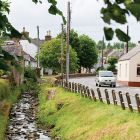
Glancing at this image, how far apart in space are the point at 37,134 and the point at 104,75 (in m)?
26.8

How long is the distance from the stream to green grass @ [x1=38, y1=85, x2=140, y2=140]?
73cm

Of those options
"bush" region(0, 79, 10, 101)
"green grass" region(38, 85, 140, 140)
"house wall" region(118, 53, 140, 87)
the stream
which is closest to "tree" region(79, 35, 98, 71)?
"house wall" region(118, 53, 140, 87)

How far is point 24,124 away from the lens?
104ft

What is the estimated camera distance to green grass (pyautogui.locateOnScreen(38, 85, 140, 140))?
1934 cm

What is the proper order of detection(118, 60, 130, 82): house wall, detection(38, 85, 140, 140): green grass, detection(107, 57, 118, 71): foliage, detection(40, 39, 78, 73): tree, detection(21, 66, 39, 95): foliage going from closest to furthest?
detection(38, 85, 140, 140): green grass < detection(118, 60, 130, 82): house wall < detection(21, 66, 39, 95): foliage < detection(40, 39, 78, 73): tree < detection(107, 57, 118, 71): foliage

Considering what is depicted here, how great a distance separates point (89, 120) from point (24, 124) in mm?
7841

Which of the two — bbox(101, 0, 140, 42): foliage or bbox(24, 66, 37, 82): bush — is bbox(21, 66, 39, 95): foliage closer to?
bbox(24, 66, 37, 82): bush

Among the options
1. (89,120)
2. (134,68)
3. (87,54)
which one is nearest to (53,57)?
(87,54)

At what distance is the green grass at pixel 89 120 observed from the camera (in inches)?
762

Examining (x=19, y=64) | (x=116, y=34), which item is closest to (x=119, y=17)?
(x=116, y=34)

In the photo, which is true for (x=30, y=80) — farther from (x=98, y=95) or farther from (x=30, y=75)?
(x=98, y=95)

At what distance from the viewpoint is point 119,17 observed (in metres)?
2.87

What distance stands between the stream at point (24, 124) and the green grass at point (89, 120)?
0.73 metres

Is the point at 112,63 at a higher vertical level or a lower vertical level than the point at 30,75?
higher
